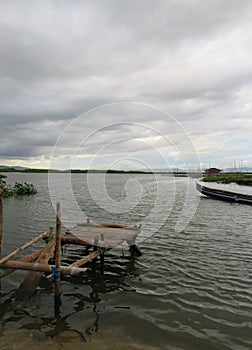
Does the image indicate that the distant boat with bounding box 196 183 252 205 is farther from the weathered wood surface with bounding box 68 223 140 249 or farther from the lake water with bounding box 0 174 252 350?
the weathered wood surface with bounding box 68 223 140 249

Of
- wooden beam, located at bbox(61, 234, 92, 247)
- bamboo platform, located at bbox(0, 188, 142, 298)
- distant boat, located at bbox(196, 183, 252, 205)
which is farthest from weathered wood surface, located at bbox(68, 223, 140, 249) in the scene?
distant boat, located at bbox(196, 183, 252, 205)

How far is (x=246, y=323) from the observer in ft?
24.3

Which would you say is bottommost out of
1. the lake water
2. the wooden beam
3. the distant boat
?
the lake water

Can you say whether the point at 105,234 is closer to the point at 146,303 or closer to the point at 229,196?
the point at 146,303

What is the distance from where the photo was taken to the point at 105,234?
1254 cm

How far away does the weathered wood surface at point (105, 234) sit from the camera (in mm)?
11336

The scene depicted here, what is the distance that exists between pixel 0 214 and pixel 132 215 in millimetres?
16823

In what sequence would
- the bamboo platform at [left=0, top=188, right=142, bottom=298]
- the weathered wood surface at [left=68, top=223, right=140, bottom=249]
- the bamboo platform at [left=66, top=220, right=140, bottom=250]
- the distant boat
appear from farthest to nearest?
the distant boat < the weathered wood surface at [left=68, top=223, right=140, bottom=249] < the bamboo platform at [left=66, top=220, right=140, bottom=250] < the bamboo platform at [left=0, top=188, right=142, bottom=298]

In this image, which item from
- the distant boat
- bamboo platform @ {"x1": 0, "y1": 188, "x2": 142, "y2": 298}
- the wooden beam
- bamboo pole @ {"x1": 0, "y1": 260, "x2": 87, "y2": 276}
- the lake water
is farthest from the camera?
the distant boat

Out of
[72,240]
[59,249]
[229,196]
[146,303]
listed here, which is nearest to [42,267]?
[59,249]

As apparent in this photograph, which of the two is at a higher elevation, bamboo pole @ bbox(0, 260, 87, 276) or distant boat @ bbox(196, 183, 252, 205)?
bamboo pole @ bbox(0, 260, 87, 276)

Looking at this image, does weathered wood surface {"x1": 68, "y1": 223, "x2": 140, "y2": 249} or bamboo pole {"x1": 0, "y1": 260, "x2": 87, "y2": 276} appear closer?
bamboo pole {"x1": 0, "y1": 260, "x2": 87, "y2": 276}

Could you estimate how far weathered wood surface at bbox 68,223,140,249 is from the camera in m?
11.3

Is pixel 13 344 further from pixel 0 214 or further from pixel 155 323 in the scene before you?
pixel 0 214
